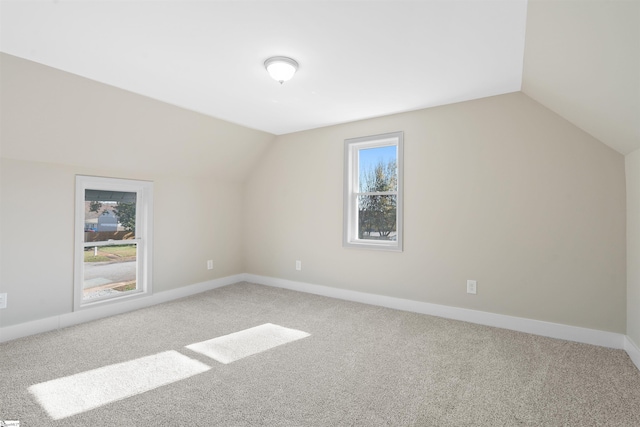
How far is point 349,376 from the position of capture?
2.25m

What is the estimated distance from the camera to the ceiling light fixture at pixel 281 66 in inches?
94.8

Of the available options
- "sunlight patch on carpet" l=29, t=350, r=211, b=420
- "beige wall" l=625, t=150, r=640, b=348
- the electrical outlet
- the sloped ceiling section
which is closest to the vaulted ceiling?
the sloped ceiling section

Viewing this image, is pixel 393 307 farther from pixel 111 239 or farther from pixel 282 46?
pixel 111 239

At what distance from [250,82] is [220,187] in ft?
7.51

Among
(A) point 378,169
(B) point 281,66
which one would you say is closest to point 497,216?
(A) point 378,169

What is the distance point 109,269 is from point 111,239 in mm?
512

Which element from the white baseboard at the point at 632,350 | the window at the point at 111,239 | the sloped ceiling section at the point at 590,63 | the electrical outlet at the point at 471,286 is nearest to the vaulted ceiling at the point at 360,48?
the sloped ceiling section at the point at 590,63

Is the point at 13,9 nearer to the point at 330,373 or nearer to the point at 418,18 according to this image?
the point at 418,18

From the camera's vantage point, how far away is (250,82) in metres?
2.88

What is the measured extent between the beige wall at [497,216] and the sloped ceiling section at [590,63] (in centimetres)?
34

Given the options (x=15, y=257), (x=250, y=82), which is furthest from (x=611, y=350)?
(x=15, y=257)

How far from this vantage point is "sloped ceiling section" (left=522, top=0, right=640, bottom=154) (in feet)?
4.95

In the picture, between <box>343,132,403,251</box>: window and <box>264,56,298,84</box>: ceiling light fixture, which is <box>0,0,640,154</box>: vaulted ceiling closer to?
<box>264,56,298,84</box>: ceiling light fixture

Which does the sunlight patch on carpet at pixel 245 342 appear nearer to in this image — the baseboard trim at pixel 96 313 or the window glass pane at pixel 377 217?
the baseboard trim at pixel 96 313
